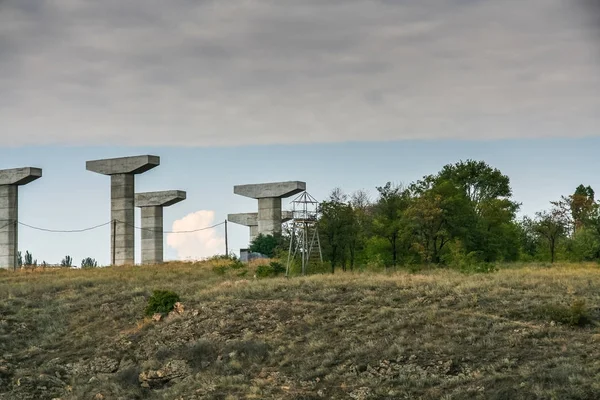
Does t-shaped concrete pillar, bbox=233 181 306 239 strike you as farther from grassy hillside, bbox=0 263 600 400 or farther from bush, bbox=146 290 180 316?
bush, bbox=146 290 180 316

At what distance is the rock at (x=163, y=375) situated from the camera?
23.2 m

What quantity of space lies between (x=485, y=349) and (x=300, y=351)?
4.94 m

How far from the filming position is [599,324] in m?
23.1

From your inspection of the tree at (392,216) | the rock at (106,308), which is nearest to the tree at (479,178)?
the tree at (392,216)

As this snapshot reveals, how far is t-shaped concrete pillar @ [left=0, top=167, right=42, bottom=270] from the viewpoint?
56688 millimetres

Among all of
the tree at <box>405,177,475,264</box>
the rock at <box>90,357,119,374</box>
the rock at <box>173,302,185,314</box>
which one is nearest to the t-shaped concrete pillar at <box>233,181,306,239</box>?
the tree at <box>405,177,475,264</box>

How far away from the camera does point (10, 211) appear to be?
57406 mm

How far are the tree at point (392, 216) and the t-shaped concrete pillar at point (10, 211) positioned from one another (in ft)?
75.1

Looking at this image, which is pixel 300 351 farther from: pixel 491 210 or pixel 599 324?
pixel 491 210

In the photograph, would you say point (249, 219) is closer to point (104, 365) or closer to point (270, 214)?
point (270, 214)

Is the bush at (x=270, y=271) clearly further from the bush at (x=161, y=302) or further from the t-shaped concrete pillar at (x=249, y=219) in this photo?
the t-shaped concrete pillar at (x=249, y=219)

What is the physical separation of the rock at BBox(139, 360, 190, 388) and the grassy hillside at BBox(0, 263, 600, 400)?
34mm

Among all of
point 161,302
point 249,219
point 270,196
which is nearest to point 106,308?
point 161,302

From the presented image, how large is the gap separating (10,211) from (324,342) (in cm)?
3911
